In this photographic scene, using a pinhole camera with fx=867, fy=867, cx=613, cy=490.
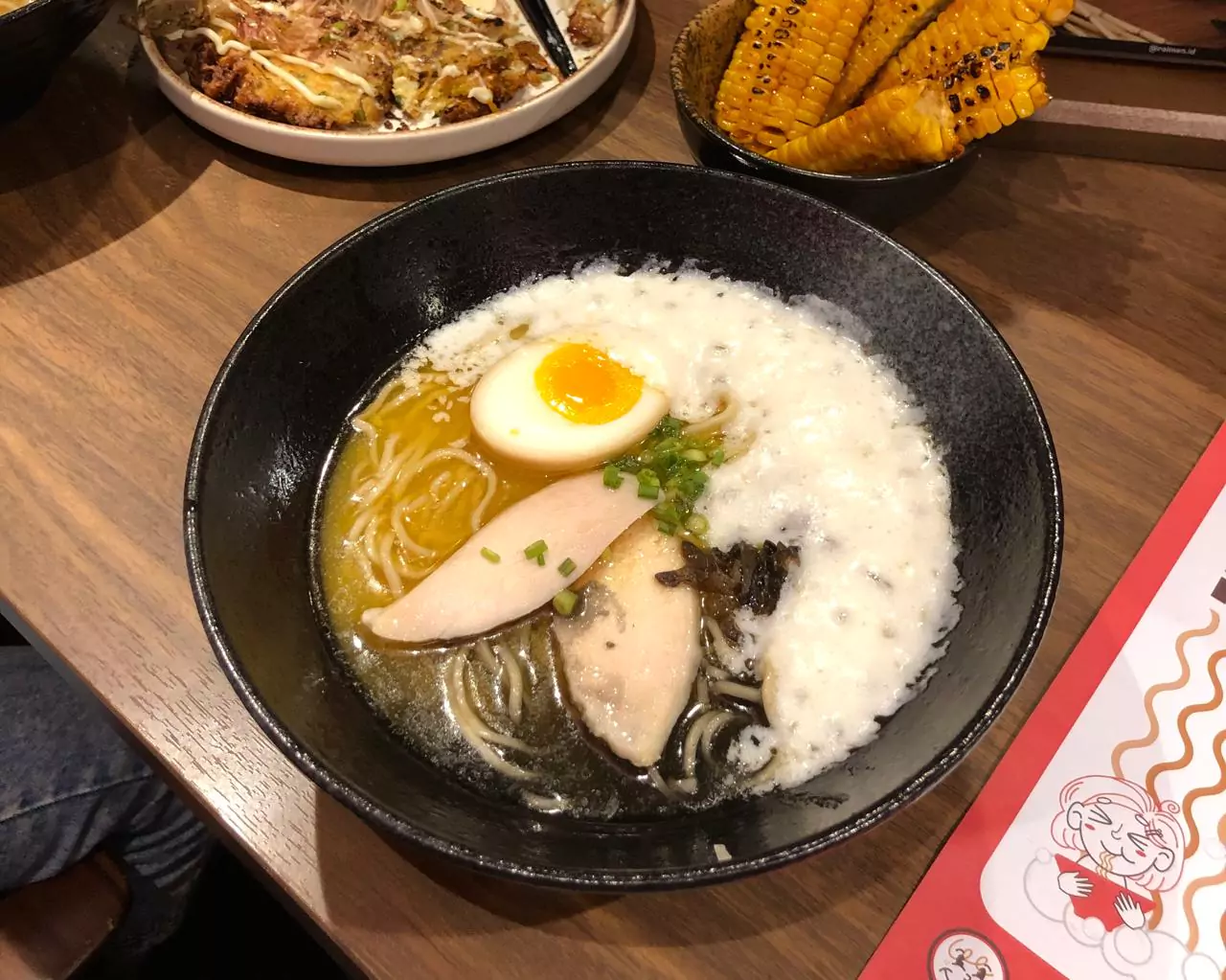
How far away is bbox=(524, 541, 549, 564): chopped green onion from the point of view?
4.43 ft

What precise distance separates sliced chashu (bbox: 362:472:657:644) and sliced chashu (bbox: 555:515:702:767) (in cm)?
4

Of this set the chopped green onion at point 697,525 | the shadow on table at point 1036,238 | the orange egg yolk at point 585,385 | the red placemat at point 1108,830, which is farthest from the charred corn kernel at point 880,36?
the red placemat at point 1108,830

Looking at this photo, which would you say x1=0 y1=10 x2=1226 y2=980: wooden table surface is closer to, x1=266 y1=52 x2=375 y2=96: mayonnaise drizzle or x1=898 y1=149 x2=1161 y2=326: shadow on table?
x1=898 y1=149 x2=1161 y2=326: shadow on table

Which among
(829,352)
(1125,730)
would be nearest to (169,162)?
(829,352)

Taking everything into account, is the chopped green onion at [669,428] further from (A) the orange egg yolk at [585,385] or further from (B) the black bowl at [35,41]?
(B) the black bowl at [35,41]

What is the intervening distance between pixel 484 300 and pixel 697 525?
0.63 meters

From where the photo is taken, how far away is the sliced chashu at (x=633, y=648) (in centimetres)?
123

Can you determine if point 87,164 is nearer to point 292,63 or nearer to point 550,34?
point 292,63

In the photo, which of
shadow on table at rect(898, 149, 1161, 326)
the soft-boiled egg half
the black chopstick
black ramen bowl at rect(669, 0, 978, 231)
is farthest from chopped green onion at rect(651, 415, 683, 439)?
the black chopstick

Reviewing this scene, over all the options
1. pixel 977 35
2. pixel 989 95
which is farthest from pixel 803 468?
pixel 977 35

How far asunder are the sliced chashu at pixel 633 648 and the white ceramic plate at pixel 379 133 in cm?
105

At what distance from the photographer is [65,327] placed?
5.74 ft

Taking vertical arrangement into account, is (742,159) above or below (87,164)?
above

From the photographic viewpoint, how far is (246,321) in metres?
1.78
